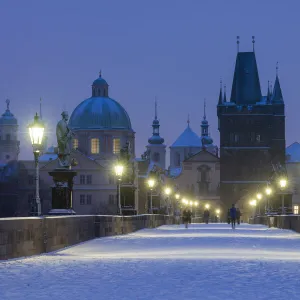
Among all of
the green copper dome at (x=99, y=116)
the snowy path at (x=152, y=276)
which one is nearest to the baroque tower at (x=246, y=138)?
the green copper dome at (x=99, y=116)

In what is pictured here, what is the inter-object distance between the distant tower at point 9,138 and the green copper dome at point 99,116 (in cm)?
4442

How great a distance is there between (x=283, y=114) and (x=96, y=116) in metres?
29.6

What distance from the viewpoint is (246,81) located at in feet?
486

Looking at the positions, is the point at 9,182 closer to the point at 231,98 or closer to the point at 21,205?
the point at 21,205

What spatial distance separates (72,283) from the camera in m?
12.6

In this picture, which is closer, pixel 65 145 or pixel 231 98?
pixel 65 145

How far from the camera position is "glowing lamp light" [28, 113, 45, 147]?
25.3 meters

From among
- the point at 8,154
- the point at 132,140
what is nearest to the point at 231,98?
the point at 132,140

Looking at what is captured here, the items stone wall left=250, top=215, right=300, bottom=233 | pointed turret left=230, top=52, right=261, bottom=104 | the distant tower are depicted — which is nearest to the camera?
stone wall left=250, top=215, right=300, bottom=233

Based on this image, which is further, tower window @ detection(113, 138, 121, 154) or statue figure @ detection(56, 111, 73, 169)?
tower window @ detection(113, 138, 121, 154)

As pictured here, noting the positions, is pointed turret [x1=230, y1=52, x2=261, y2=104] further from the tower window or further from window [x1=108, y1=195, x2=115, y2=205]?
window [x1=108, y1=195, x2=115, y2=205]

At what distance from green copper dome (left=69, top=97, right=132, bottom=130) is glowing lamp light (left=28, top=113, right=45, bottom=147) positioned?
11614 centimetres

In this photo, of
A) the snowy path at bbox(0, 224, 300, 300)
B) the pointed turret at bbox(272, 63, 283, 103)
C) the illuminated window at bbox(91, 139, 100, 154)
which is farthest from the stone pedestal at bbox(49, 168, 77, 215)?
the pointed turret at bbox(272, 63, 283, 103)

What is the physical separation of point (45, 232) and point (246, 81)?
5092 inches
